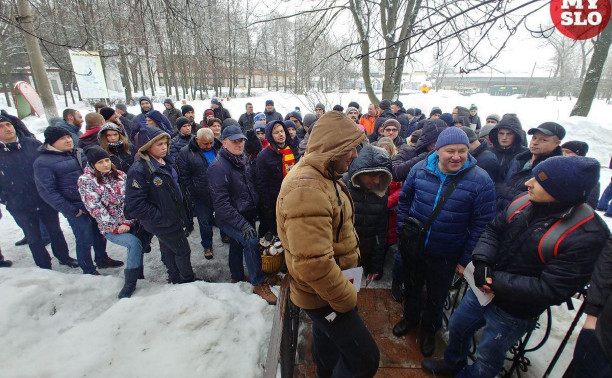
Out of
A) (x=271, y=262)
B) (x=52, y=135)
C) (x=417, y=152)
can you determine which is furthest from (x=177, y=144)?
(x=417, y=152)

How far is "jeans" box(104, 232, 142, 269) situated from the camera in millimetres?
3184

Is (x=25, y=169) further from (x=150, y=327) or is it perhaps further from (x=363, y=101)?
(x=363, y=101)

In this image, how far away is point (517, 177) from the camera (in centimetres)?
309

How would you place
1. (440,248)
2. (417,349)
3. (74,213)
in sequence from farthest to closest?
1. (74,213)
2. (417,349)
3. (440,248)

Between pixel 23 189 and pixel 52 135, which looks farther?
pixel 23 189

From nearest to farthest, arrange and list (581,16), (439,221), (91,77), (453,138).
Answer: (581,16) → (453,138) → (439,221) → (91,77)

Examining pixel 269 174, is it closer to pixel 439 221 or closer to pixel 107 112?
pixel 439 221

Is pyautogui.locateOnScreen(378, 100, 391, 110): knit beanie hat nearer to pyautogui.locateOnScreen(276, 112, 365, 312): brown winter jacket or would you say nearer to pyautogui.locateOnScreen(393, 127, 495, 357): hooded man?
pyautogui.locateOnScreen(393, 127, 495, 357): hooded man

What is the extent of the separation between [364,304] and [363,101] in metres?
27.5

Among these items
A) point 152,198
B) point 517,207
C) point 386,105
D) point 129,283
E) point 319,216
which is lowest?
point 129,283

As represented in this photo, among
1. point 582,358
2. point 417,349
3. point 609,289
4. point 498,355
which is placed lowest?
point 417,349

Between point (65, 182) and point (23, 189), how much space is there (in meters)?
0.73

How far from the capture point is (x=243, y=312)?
2908 mm

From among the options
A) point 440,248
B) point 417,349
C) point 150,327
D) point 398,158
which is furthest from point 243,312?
point 398,158
